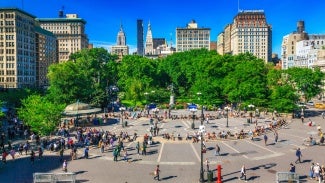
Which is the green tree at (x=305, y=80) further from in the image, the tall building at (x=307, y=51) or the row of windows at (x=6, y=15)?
the row of windows at (x=6, y=15)

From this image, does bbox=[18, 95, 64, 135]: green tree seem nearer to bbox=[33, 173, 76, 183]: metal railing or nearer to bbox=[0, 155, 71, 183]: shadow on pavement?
bbox=[0, 155, 71, 183]: shadow on pavement

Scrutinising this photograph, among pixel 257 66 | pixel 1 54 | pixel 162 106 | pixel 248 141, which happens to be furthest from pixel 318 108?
pixel 1 54

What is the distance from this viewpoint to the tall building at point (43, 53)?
464 ft

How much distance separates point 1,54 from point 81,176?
92.5 metres

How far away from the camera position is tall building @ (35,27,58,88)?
5571 inches

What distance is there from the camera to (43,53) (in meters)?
150

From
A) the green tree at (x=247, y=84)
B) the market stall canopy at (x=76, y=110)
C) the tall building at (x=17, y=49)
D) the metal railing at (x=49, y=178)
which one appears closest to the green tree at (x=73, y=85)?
the market stall canopy at (x=76, y=110)

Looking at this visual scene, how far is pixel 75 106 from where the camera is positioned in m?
55.6

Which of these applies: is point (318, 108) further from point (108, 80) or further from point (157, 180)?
point (157, 180)

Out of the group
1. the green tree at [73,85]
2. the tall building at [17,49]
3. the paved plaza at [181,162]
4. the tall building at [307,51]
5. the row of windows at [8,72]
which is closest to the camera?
the paved plaza at [181,162]

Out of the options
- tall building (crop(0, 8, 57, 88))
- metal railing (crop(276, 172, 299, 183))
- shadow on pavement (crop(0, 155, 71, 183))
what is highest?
tall building (crop(0, 8, 57, 88))

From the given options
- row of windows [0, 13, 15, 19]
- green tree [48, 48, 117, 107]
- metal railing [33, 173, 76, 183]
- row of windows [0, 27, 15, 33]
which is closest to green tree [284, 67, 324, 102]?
green tree [48, 48, 117, 107]

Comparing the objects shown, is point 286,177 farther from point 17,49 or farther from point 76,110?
point 17,49

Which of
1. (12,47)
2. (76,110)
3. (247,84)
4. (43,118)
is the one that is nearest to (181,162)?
(43,118)
